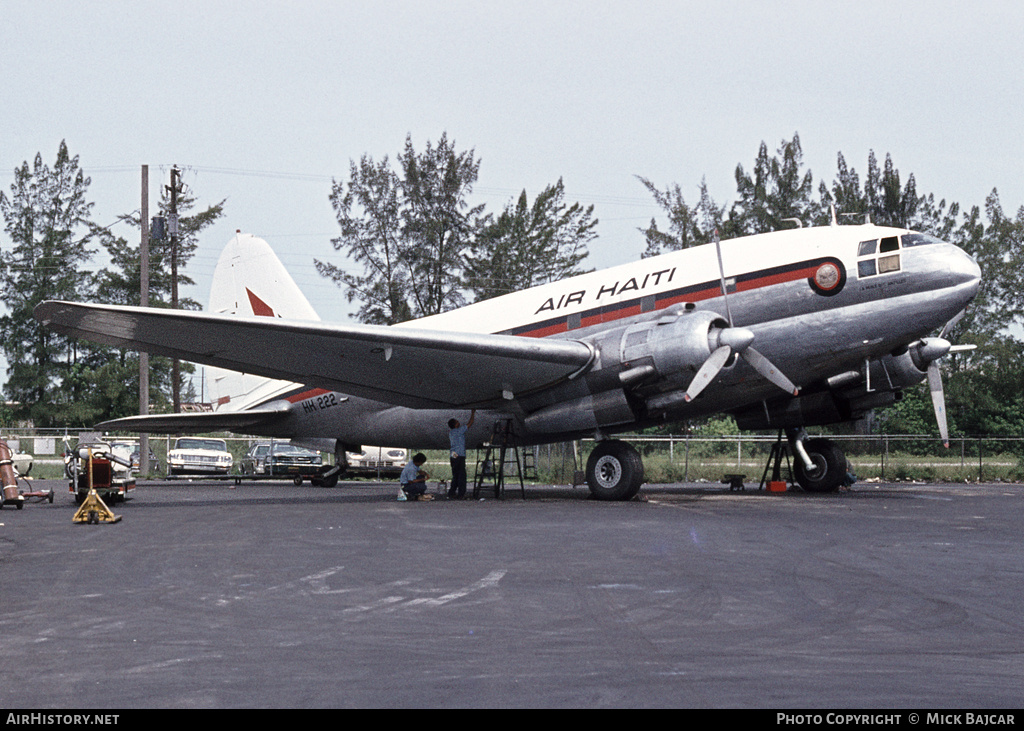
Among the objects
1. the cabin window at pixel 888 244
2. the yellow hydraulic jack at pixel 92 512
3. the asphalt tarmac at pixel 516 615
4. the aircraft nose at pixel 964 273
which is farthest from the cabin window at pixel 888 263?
the yellow hydraulic jack at pixel 92 512

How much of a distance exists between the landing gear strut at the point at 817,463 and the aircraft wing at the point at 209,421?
548 inches

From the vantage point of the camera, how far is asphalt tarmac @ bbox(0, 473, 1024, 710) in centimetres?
573

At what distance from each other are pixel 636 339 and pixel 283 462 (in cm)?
2190

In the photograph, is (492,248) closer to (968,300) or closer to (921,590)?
(968,300)

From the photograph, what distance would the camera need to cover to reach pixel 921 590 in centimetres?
930

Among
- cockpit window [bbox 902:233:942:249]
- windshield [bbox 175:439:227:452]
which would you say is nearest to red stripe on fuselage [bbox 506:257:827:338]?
cockpit window [bbox 902:233:942:249]

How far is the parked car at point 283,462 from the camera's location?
1522 inches

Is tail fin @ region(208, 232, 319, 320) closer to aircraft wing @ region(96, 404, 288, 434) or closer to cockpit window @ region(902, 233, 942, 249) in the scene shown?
aircraft wing @ region(96, 404, 288, 434)

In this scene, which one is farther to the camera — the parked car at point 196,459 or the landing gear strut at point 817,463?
the parked car at point 196,459

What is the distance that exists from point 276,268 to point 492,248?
3756 centimetres

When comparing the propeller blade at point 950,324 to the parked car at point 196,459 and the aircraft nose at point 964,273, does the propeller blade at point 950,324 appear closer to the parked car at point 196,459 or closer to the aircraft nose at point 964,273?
the aircraft nose at point 964,273

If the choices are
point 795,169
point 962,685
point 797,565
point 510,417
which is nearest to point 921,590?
point 797,565

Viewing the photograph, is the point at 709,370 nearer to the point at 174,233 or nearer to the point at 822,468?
the point at 822,468

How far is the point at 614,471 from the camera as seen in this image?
2192 centimetres
